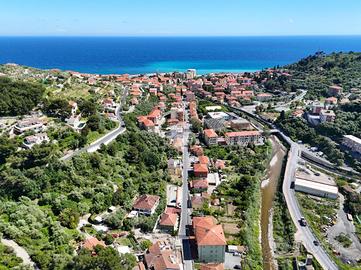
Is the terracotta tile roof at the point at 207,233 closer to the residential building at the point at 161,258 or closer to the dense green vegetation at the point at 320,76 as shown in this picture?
the residential building at the point at 161,258

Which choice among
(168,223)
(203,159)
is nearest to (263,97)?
(203,159)

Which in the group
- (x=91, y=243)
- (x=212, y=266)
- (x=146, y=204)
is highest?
(x=91, y=243)

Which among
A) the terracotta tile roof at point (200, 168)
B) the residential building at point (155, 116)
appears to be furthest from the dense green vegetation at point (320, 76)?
the terracotta tile roof at point (200, 168)

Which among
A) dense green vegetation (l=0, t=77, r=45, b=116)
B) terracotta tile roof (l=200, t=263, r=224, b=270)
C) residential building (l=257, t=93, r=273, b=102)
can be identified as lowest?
terracotta tile roof (l=200, t=263, r=224, b=270)

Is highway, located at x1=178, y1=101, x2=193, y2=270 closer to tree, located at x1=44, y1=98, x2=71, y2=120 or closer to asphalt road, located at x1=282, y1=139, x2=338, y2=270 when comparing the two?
asphalt road, located at x1=282, y1=139, x2=338, y2=270

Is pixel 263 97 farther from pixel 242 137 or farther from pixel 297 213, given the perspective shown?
pixel 297 213

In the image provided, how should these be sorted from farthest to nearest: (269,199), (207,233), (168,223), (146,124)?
1. (146,124)
2. (269,199)
3. (168,223)
4. (207,233)

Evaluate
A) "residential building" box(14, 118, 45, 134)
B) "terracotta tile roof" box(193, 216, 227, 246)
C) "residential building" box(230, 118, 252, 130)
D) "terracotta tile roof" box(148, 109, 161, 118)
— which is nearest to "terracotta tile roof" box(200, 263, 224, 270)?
"terracotta tile roof" box(193, 216, 227, 246)
